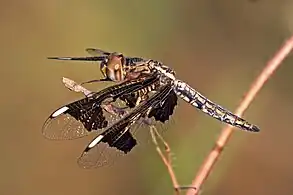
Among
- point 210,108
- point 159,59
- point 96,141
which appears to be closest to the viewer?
point 96,141

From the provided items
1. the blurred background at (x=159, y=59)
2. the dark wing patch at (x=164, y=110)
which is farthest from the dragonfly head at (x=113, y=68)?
the blurred background at (x=159, y=59)

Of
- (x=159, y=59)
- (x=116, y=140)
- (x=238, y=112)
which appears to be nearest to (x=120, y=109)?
(x=116, y=140)

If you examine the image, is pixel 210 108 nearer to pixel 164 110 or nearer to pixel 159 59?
pixel 164 110

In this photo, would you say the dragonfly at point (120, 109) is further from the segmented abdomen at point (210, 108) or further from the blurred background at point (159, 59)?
the blurred background at point (159, 59)

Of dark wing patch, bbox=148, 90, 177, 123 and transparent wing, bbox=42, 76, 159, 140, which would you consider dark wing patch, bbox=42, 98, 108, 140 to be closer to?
transparent wing, bbox=42, 76, 159, 140

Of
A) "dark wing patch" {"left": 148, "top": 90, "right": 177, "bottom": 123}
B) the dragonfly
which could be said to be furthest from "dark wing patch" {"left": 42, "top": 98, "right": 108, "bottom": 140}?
"dark wing patch" {"left": 148, "top": 90, "right": 177, "bottom": 123}

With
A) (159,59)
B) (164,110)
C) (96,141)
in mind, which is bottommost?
(96,141)

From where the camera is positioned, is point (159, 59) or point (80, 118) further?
point (159, 59)
